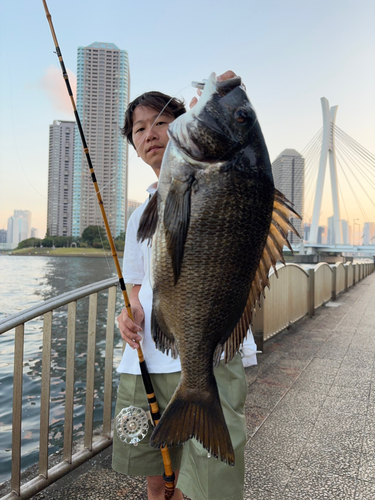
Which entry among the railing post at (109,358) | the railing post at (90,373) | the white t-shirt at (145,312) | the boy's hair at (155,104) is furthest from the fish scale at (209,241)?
the railing post at (109,358)

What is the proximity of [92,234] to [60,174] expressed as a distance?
0.79 meters

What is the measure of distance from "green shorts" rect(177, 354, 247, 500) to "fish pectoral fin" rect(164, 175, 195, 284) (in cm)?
68

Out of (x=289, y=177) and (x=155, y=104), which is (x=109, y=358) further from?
→ (x=289, y=177)

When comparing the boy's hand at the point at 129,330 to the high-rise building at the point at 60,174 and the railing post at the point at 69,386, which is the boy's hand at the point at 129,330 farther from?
the high-rise building at the point at 60,174

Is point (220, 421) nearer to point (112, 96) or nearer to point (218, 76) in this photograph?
point (218, 76)

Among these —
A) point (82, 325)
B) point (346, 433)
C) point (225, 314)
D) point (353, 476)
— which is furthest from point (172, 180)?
point (82, 325)

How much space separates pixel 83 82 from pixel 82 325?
1559 cm

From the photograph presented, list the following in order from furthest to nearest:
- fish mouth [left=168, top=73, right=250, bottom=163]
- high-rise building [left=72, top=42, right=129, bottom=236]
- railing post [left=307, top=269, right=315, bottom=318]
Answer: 1. railing post [left=307, top=269, right=315, bottom=318]
2. high-rise building [left=72, top=42, right=129, bottom=236]
3. fish mouth [left=168, top=73, right=250, bottom=163]

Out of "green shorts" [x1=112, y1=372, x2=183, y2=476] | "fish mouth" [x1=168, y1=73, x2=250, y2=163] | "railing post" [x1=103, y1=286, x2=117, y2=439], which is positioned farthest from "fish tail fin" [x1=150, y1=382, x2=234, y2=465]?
"railing post" [x1=103, y1=286, x2=117, y2=439]

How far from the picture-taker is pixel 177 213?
1227mm

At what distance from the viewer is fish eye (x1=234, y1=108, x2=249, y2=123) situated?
4.06 ft

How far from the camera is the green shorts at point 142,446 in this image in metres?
1.86

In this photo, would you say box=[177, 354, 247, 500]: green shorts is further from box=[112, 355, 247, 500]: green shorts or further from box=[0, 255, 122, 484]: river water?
box=[0, 255, 122, 484]: river water

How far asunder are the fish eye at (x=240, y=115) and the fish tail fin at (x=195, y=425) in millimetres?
992
